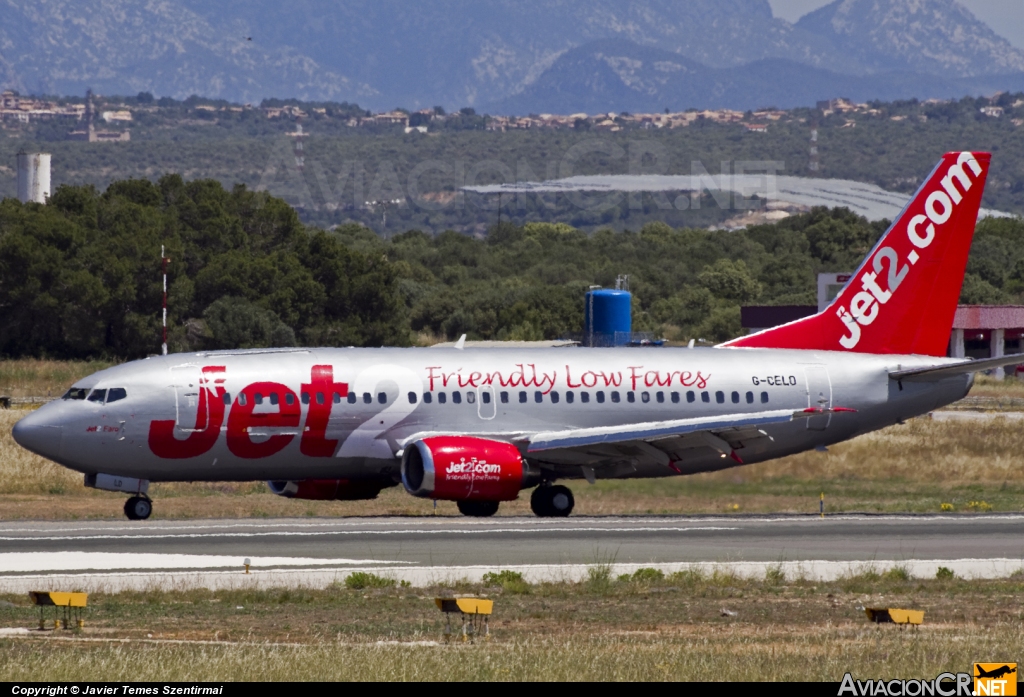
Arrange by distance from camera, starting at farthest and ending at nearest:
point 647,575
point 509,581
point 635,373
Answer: point 635,373 → point 647,575 → point 509,581

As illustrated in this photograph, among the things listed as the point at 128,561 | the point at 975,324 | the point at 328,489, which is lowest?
the point at 128,561

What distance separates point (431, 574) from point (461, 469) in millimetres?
10117

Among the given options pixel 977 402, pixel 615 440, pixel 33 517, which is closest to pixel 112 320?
pixel 977 402

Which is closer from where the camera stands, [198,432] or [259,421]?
[198,432]

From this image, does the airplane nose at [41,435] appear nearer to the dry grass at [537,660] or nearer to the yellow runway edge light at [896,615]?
the dry grass at [537,660]

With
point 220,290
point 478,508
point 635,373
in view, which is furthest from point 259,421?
point 220,290

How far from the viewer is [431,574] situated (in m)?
28.2

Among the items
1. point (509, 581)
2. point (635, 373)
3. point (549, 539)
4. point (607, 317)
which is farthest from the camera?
point (607, 317)

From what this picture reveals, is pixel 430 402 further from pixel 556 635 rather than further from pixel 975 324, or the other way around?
pixel 975 324

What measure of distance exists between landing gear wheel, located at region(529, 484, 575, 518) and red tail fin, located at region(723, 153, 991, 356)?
7.09m

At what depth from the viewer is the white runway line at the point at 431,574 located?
2657 cm

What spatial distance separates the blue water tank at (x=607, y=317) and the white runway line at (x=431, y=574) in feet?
183

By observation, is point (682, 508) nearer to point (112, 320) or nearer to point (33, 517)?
point (33, 517)

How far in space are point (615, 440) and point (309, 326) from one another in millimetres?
61546
